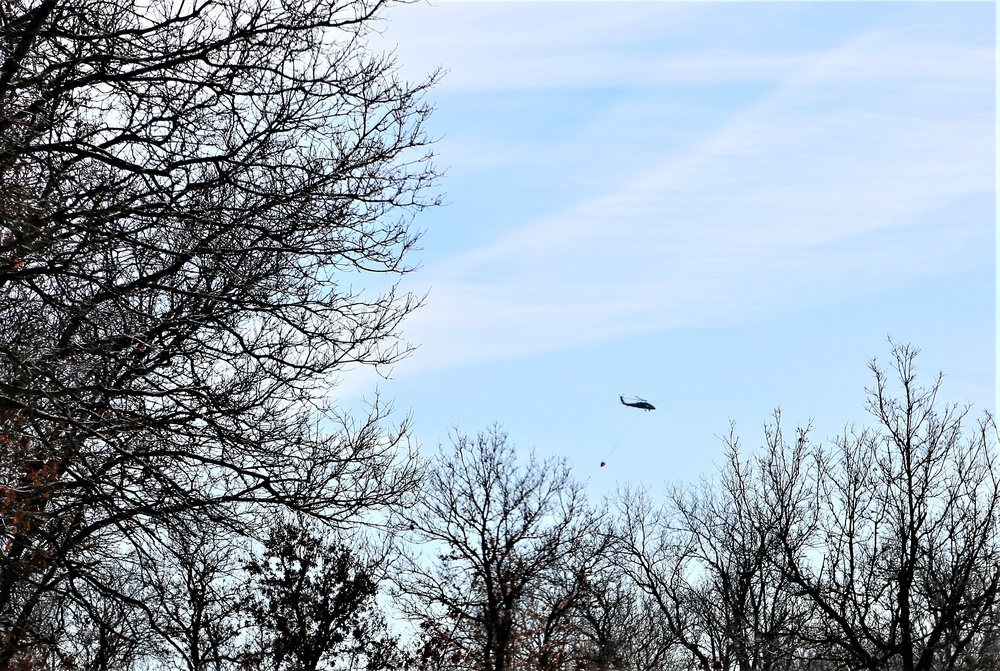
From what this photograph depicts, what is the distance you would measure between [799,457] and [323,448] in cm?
2112

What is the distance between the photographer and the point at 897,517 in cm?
2266

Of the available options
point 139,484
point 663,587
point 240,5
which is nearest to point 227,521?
point 139,484

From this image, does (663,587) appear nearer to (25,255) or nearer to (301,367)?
(301,367)

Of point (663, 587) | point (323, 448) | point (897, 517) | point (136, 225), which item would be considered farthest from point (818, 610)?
point (136, 225)

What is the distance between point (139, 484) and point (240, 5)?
175 inches

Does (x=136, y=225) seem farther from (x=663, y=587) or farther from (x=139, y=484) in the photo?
(x=663, y=587)

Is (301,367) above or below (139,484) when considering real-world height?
above

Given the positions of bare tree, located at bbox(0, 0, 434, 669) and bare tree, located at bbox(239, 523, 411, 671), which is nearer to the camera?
bare tree, located at bbox(0, 0, 434, 669)

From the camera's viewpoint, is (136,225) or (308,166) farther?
(308,166)

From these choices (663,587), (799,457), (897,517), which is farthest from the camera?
(663,587)

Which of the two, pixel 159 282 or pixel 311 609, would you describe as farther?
pixel 311 609

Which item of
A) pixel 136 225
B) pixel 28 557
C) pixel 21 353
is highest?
pixel 136 225

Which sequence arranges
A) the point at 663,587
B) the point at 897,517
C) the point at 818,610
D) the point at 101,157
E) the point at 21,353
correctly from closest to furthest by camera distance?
the point at 21,353
the point at 101,157
the point at 897,517
the point at 818,610
the point at 663,587

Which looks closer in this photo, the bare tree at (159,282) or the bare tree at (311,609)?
the bare tree at (159,282)
